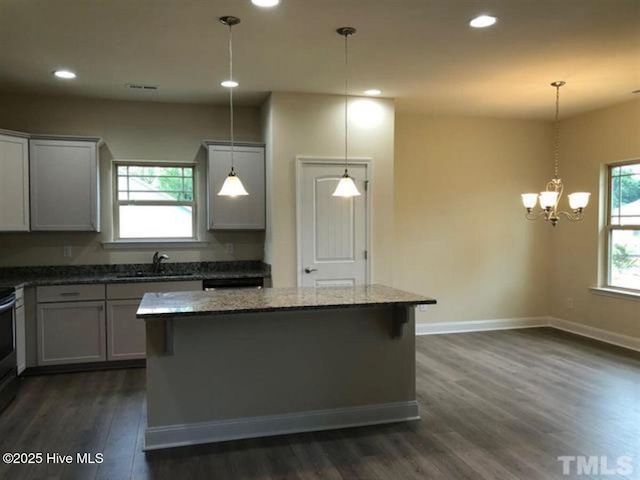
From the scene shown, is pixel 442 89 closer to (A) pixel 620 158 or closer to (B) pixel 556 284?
(A) pixel 620 158

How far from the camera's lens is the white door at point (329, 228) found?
4.97 metres

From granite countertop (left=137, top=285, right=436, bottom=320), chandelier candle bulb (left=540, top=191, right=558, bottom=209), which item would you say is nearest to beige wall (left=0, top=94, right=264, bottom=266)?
granite countertop (left=137, top=285, right=436, bottom=320)

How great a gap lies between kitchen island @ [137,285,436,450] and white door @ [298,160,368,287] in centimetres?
146

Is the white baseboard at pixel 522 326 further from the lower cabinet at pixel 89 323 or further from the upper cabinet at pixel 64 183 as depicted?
the upper cabinet at pixel 64 183

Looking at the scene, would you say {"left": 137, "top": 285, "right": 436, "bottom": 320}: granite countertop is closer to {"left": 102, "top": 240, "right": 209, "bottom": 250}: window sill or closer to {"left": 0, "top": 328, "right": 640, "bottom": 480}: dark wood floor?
{"left": 0, "top": 328, "right": 640, "bottom": 480}: dark wood floor

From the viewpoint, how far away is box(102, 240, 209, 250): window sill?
17.0 feet

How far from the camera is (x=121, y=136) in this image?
520cm

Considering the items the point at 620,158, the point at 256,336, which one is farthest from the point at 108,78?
the point at 620,158

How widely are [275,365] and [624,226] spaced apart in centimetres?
456

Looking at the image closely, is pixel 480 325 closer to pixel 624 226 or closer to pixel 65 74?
pixel 624 226

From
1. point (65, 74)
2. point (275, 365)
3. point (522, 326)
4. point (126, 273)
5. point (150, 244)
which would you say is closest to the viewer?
point (275, 365)

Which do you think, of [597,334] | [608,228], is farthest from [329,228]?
[597,334]

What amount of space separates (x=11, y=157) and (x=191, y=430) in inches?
128

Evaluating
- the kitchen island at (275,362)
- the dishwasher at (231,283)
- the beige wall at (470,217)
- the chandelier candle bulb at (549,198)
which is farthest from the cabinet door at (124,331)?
the chandelier candle bulb at (549,198)
